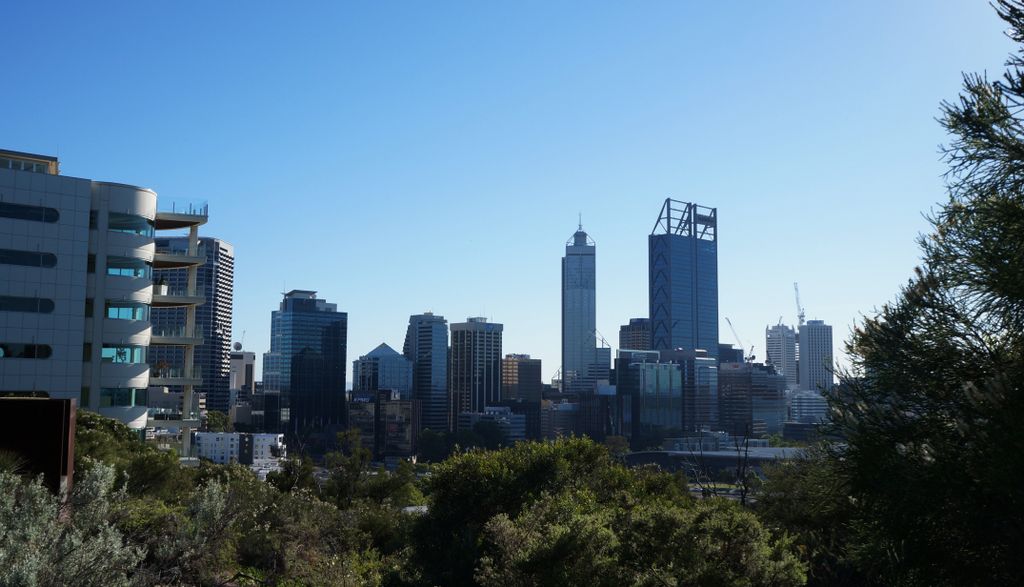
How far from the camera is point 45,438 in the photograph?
20297 millimetres

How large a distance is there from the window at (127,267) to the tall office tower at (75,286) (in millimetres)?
56

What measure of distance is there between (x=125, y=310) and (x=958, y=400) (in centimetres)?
4917

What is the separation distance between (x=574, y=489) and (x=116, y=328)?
37.3 meters

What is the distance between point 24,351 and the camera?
4706 centimetres

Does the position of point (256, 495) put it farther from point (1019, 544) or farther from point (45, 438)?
point (1019, 544)

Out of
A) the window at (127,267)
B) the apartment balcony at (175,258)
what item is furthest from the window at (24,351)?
the apartment balcony at (175,258)

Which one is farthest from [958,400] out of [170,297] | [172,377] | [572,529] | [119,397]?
[172,377]

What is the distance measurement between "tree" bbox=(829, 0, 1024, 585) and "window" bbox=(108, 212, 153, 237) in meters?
47.4

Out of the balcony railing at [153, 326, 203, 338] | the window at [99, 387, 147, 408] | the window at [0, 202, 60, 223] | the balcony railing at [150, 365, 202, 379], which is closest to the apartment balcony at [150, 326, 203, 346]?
the balcony railing at [153, 326, 203, 338]

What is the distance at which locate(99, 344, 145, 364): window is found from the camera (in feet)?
164

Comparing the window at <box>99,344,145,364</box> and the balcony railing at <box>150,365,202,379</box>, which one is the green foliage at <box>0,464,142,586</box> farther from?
the balcony railing at <box>150,365,202,379</box>

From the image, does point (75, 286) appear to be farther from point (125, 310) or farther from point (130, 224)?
point (130, 224)

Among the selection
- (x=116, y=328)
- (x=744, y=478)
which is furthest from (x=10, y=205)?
(x=744, y=478)

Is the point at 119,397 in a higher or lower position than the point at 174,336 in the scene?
lower
